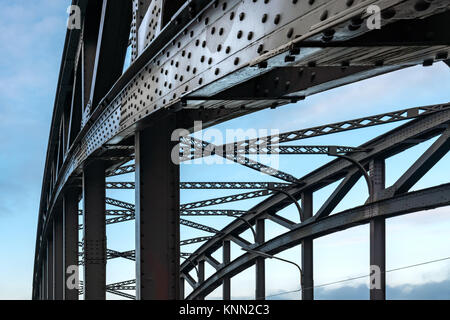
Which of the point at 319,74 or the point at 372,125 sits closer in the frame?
the point at 319,74

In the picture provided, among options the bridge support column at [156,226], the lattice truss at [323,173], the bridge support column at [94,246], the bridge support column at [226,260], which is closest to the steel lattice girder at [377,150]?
the lattice truss at [323,173]

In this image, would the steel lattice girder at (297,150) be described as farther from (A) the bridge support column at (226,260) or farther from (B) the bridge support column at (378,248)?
(A) the bridge support column at (226,260)

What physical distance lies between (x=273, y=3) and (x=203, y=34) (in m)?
1.23

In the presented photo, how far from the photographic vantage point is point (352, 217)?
26859 millimetres

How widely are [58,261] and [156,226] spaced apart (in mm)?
17160

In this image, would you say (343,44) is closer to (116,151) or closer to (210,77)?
(210,77)

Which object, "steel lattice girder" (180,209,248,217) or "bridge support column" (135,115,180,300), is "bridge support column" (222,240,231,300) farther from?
"bridge support column" (135,115,180,300)

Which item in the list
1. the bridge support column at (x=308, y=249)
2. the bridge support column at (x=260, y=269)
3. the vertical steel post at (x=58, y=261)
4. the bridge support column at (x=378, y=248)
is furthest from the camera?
the bridge support column at (x=260, y=269)

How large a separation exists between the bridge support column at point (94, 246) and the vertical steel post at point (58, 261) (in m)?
10.8

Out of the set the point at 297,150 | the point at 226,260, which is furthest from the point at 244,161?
the point at 226,260

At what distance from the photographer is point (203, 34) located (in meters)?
5.64

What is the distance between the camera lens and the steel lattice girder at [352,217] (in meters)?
21.6

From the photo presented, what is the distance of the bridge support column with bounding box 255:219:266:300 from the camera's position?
3761cm
